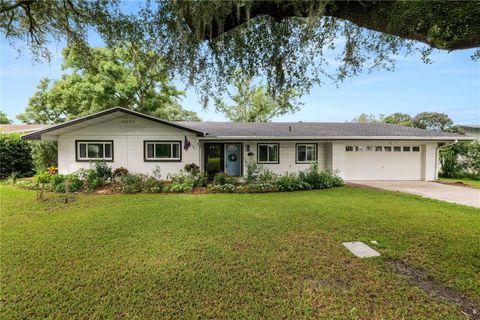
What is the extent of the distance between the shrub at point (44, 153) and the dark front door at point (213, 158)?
28.5ft

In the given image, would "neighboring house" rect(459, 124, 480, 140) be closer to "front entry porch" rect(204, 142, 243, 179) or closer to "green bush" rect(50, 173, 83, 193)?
"front entry porch" rect(204, 142, 243, 179)

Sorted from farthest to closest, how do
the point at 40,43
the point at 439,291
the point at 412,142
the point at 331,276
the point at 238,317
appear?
Answer: 1. the point at 412,142
2. the point at 40,43
3. the point at 331,276
4. the point at 439,291
5. the point at 238,317

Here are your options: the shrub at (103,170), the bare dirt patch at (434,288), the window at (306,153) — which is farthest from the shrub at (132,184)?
the bare dirt patch at (434,288)

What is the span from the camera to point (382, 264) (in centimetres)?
333

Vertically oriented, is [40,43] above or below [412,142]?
above

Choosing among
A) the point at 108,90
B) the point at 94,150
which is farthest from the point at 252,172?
the point at 108,90

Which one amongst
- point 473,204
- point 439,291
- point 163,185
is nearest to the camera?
point 439,291

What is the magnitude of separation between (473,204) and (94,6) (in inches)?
469

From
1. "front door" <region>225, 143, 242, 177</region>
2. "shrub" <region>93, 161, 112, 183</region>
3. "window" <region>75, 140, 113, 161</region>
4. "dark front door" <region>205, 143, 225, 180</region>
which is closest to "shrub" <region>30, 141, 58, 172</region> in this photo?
"window" <region>75, 140, 113, 161</region>

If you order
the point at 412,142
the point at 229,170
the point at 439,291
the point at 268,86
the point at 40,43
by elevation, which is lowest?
the point at 439,291

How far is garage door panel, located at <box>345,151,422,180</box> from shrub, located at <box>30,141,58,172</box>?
16.4m

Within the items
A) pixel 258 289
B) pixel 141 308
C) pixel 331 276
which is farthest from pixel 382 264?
pixel 141 308

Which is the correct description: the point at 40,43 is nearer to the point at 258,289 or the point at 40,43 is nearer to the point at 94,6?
the point at 94,6

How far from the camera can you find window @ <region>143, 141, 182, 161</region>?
35.6 ft
